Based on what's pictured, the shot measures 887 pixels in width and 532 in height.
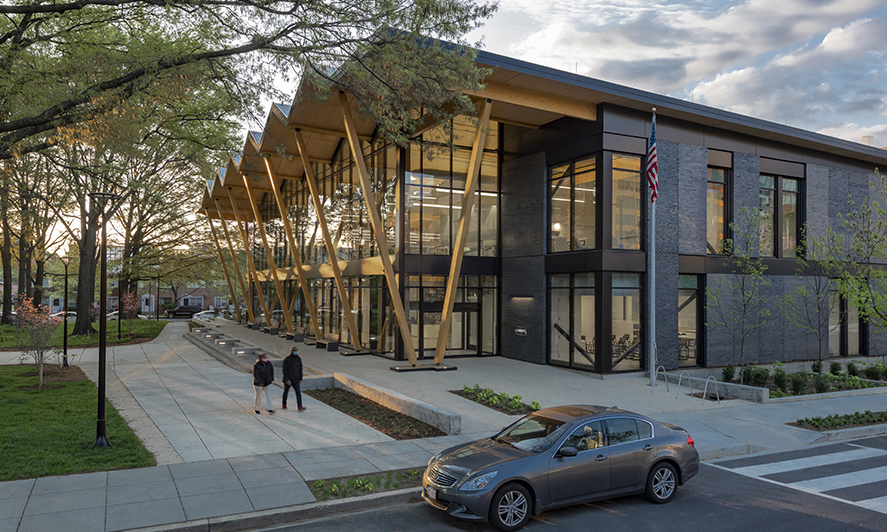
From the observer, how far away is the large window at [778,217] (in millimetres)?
→ 23953

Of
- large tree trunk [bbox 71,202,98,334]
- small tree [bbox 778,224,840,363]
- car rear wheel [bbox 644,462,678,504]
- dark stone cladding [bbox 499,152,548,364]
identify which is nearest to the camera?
car rear wheel [bbox 644,462,678,504]

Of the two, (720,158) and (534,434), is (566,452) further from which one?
(720,158)

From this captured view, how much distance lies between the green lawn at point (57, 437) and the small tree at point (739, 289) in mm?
18915

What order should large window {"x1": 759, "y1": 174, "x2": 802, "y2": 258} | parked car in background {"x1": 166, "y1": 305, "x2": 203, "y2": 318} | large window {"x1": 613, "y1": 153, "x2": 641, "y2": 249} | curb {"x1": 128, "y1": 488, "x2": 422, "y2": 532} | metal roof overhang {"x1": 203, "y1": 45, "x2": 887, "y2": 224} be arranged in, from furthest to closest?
parked car in background {"x1": 166, "y1": 305, "x2": 203, "y2": 318} < large window {"x1": 759, "y1": 174, "x2": 802, "y2": 258} < large window {"x1": 613, "y1": 153, "x2": 641, "y2": 249} < metal roof overhang {"x1": 203, "y1": 45, "x2": 887, "y2": 224} < curb {"x1": 128, "y1": 488, "x2": 422, "y2": 532}

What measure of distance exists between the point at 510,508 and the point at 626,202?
15020 mm

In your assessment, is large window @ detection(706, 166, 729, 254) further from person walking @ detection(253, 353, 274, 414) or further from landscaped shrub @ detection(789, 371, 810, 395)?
person walking @ detection(253, 353, 274, 414)

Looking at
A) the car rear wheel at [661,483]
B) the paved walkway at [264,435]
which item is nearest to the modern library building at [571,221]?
the paved walkway at [264,435]

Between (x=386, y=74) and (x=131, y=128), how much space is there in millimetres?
6614

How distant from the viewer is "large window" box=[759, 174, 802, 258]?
78.6 feet

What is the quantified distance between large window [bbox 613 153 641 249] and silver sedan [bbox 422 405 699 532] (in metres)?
12.1

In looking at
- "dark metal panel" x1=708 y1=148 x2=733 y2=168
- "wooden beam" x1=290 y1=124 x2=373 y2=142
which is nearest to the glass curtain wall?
"wooden beam" x1=290 y1=124 x2=373 y2=142

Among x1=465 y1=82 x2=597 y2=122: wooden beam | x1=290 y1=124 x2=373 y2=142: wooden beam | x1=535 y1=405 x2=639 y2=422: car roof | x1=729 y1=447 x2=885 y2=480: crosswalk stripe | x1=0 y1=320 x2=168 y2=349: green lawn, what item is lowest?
x1=0 y1=320 x2=168 y2=349: green lawn

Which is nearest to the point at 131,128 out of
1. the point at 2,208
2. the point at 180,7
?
the point at 180,7

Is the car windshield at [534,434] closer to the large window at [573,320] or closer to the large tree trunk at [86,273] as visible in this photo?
the large window at [573,320]
